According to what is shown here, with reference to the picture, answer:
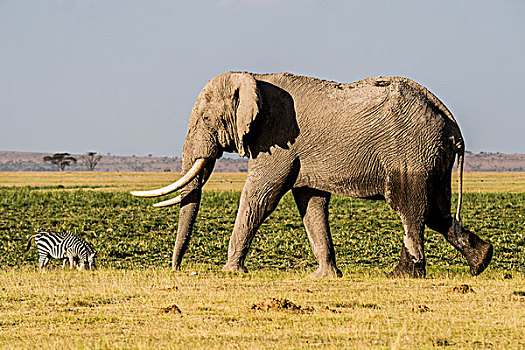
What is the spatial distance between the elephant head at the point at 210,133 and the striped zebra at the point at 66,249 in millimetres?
1640

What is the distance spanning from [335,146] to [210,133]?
2.41m

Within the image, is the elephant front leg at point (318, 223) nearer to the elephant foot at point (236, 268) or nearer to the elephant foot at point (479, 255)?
the elephant foot at point (236, 268)

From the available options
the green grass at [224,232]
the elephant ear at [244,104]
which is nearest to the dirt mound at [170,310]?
the elephant ear at [244,104]

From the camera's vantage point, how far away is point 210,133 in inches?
590

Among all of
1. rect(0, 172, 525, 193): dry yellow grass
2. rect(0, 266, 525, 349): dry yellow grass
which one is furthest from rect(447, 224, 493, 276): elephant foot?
rect(0, 172, 525, 193): dry yellow grass

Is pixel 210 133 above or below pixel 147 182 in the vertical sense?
above

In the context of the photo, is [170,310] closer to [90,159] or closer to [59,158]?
[59,158]

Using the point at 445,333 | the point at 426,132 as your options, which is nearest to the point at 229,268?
the point at 426,132

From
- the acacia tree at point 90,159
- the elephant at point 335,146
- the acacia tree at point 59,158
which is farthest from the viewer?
the acacia tree at point 90,159

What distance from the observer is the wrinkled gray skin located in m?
14.1

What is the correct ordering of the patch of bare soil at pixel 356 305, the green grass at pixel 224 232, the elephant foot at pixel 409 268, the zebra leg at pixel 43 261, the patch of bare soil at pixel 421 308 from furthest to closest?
the green grass at pixel 224 232, the zebra leg at pixel 43 261, the elephant foot at pixel 409 268, the patch of bare soil at pixel 356 305, the patch of bare soil at pixel 421 308

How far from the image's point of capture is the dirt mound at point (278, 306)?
10344mm

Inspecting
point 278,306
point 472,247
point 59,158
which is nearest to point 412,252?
point 472,247

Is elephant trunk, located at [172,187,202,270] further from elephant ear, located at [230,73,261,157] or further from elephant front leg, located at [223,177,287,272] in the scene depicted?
elephant ear, located at [230,73,261,157]
